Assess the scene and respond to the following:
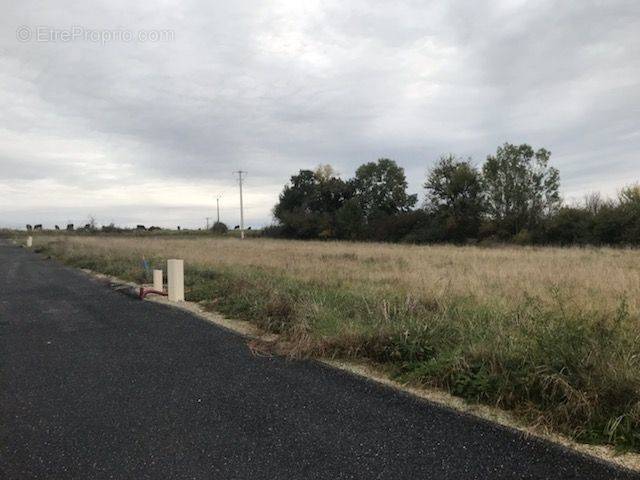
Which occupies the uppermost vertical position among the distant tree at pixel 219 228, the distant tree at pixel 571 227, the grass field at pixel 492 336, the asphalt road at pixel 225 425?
the distant tree at pixel 219 228

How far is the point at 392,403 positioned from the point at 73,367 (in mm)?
4226

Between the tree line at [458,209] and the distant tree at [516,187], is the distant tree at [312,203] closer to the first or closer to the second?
the tree line at [458,209]

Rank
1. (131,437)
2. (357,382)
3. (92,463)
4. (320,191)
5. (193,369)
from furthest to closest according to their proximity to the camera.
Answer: (320,191), (193,369), (357,382), (131,437), (92,463)

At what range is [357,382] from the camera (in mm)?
5891

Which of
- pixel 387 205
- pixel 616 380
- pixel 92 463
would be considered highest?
pixel 387 205

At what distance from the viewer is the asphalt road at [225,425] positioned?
3.85 metres

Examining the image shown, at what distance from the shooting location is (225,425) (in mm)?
4699

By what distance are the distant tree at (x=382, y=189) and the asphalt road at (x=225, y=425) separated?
68135mm

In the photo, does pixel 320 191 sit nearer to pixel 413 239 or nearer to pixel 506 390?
pixel 413 239

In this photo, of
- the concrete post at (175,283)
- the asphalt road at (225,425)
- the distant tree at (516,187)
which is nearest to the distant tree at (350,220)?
the distant tree at (516,187)

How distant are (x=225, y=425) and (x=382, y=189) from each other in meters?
74.0

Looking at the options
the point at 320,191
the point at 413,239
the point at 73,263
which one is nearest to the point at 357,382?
the point at 73,263

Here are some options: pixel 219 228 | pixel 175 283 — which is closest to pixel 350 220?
pixel 219 228

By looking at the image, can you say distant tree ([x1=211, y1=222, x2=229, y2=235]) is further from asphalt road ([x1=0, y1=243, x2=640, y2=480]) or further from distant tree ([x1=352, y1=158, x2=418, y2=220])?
asphalt road ([x1=0, y1=243, x2=640, y2=480])
